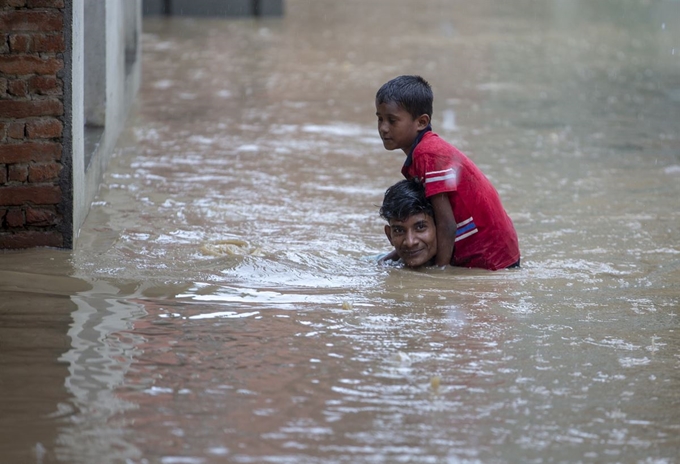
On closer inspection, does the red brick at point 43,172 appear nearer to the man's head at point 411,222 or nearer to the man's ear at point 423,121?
the man's head at point 411,222

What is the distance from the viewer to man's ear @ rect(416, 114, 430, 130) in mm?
5301

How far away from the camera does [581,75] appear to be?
1402 cm

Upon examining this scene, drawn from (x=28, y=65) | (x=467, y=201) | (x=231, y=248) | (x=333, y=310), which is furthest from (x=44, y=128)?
(x=467, y=201)

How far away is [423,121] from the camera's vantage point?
5.32 meters

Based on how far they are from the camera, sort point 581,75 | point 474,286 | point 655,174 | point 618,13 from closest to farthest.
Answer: point 474,286 → point 655,174 → point 581,75 → point 618,13

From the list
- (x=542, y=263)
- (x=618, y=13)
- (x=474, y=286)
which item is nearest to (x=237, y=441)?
(x=474, y=286)

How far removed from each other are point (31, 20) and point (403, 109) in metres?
1.95

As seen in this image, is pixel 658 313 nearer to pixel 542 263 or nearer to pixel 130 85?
pixel 542 263

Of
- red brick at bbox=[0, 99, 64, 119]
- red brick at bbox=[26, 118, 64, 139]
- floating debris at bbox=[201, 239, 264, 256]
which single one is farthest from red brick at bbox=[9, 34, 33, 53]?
floating debris at bbox=[201, 239, 264, 256]

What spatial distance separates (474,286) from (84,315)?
189 centimetres

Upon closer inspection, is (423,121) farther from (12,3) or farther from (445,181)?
(12,3)

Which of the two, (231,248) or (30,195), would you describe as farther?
(231,248)

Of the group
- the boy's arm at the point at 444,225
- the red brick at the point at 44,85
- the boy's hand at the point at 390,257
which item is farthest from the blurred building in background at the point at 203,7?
the boy's arm at the point at 444,225

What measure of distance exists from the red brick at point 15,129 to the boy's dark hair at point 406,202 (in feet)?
6.30
